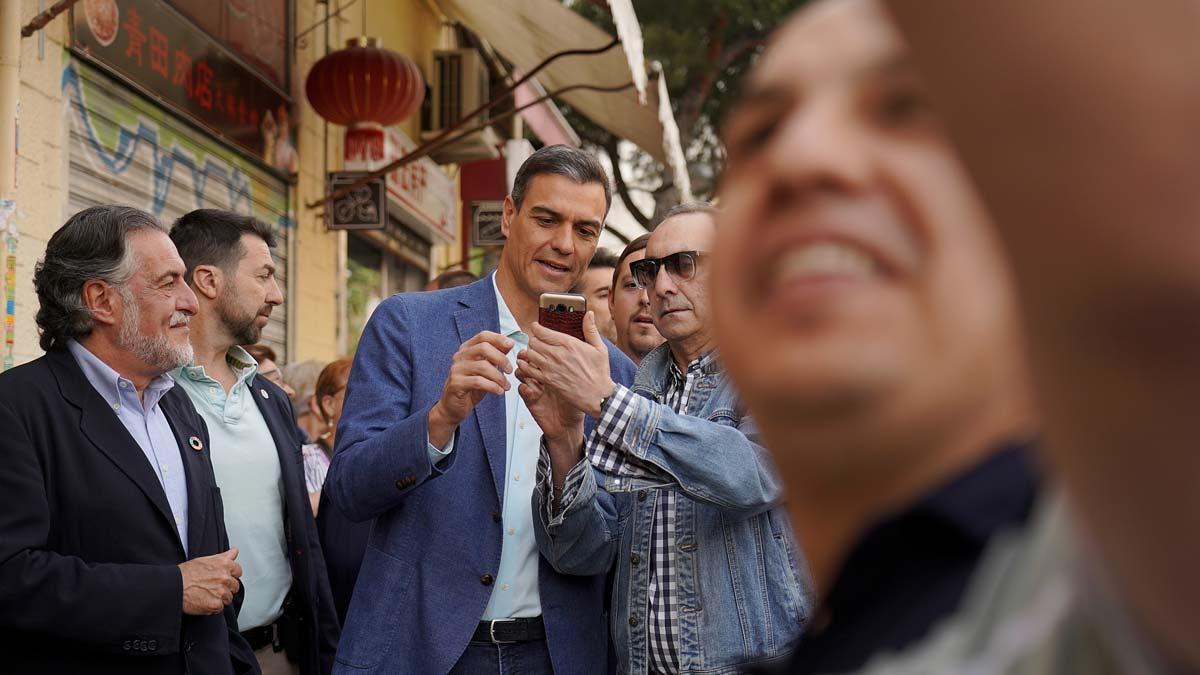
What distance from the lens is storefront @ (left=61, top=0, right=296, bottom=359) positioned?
18.0 ft

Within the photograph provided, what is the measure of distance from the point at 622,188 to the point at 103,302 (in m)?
12.1

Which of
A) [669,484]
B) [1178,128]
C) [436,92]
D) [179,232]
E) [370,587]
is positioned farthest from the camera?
[436,92]

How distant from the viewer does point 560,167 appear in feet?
10.6

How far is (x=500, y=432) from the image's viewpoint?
9.77 feet

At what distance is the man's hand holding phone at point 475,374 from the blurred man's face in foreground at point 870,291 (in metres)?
2.09

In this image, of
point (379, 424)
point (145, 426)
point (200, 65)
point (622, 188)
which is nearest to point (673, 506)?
point (379, 424)

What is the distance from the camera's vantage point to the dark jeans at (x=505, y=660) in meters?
2.84

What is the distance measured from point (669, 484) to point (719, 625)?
1.10 ft

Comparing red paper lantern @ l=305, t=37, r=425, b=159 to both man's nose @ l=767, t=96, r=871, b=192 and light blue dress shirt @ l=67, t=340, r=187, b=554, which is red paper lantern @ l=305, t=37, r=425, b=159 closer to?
light blue dress shirt @ l=67, t=340, r=187, b=554

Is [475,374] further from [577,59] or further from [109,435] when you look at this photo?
[577,59]

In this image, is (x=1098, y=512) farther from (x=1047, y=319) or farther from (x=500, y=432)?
(x=500, y=432)

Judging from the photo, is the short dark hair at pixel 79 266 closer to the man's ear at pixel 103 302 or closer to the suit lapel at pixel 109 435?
the man's ear at pixel 103 302

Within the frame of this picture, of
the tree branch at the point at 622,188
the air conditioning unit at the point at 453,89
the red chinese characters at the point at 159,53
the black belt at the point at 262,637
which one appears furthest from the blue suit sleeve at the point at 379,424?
the tree branch at the point at 622,188

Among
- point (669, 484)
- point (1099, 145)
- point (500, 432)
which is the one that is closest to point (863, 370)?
point (1099, 145)
